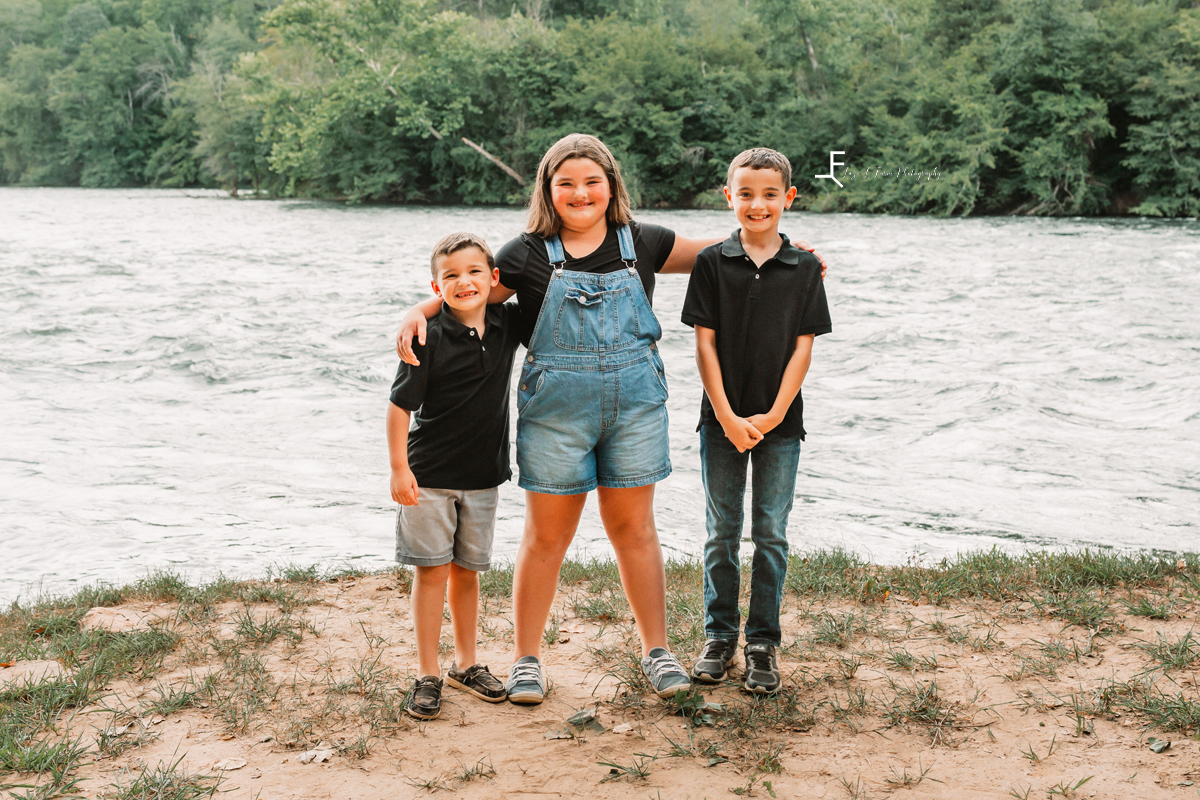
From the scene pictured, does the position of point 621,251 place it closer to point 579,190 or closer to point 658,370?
point 579,190

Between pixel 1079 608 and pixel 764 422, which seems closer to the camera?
pixel 764 422

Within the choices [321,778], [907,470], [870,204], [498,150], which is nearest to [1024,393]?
[907,470]

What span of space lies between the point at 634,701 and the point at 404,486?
3.71ft

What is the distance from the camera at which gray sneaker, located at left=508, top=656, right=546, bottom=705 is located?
3.45 meters

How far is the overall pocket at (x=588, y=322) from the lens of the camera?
10.9 feet

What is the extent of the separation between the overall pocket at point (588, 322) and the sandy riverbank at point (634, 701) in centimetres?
127

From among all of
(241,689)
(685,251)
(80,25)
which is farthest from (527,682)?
(80,25)

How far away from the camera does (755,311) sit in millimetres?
3488

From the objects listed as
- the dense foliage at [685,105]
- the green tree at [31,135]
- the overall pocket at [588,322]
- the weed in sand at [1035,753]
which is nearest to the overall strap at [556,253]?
the overall pocket at [588,322]

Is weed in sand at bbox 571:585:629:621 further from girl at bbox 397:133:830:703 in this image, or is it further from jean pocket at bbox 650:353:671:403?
jean pocket at bbox 650:353:671:403

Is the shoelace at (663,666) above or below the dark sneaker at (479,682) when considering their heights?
above

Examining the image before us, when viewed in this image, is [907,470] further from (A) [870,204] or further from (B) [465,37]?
(B) [465,37]

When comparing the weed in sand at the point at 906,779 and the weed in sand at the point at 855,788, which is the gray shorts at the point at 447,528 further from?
the weed in sand at the point at 906,779

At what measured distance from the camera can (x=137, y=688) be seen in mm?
3623
